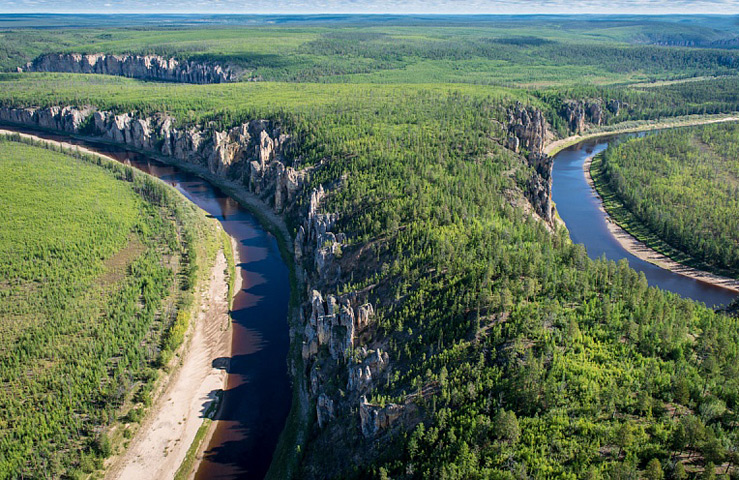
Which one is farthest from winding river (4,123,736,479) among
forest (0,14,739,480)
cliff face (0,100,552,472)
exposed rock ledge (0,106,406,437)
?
forest (0,14,739,480)

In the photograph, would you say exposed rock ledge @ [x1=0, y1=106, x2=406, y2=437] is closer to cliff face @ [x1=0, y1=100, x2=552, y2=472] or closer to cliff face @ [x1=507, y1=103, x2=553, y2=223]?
cliff face @ [x1=0, y1=100, x2=552, y2=472]

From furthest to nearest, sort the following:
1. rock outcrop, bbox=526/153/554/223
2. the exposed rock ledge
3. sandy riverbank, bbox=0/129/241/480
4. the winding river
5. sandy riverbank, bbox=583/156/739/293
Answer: rock outcrop, bbox=526/153/554/223 → sandy riverbank, bbox=583/156/739/293 → the winding river → the exposed rock ledge → sandy riverbank, bbox=0/129/241/480

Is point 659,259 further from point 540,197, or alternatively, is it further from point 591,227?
point 540,197

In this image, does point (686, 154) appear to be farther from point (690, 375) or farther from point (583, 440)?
point (583, 440)

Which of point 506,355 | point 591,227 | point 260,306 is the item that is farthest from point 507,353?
point 591,227

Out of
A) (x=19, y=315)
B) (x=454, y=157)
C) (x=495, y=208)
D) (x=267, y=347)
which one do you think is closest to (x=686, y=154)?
(x=454, y=157)
